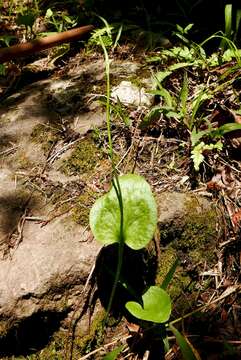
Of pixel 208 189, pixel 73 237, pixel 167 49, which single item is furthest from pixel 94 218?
pixel 167 49

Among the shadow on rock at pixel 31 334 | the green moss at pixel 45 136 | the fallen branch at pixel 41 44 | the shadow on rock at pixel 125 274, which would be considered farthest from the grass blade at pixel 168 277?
the fallen branch at pixel 41 44

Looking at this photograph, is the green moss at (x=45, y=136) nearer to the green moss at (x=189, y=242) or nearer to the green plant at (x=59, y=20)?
the green moss at (x=189, y=242)

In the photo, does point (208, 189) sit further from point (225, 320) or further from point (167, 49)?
point (167, 49)

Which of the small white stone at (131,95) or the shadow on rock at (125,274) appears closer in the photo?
the shadow on rock at (125,274)

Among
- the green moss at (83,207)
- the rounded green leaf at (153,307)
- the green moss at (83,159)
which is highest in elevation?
the green moss at (83,159)

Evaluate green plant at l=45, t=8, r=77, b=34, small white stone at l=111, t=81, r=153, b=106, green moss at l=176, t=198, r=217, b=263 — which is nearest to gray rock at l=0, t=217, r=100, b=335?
green moss at l=176, t=198, r=217, b=263

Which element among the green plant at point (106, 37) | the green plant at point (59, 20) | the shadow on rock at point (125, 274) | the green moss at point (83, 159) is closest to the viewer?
the shadow on rock at point (125, 274)
